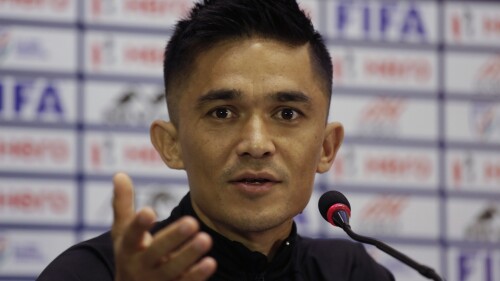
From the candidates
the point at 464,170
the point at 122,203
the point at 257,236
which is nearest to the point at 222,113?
the point at 257,236

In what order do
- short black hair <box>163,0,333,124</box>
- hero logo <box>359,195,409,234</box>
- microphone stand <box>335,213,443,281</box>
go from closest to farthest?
microphone stand <box>335,213,443,281</box> → short black hair <box>163,0,333,124</box> → hero logo <box>359,195,409,234</box>

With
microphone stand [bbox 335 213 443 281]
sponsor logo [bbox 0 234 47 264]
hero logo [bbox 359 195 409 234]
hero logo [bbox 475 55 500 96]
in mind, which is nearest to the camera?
microphone stand [bbox 335 213 443 281]

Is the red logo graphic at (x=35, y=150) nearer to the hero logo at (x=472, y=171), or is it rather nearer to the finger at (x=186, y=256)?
the hero logo at (x=472, y=171)

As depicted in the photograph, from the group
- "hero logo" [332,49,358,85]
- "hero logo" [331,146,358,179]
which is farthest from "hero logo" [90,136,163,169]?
"hero logo" [332,49,358,85]

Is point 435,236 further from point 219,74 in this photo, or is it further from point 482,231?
point 219,74

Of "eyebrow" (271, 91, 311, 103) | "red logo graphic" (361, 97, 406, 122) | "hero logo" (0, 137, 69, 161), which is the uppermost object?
"eyebrow" (271, 91, 311, 103)

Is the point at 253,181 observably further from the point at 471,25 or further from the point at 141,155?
the point at 471,25

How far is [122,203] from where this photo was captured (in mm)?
1389

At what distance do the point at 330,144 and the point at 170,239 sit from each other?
0.85 m

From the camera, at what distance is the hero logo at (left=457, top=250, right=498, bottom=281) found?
13.0 feet

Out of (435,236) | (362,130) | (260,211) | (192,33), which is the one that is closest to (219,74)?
(192,33)

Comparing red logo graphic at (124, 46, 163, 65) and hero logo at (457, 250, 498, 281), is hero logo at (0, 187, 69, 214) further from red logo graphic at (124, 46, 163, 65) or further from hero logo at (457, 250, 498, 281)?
hero logo at (457, 250, 498, 281)

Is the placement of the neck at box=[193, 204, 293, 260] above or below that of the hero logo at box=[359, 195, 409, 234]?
above

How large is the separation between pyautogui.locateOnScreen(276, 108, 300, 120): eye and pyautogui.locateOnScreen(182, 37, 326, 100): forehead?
0.16ft
